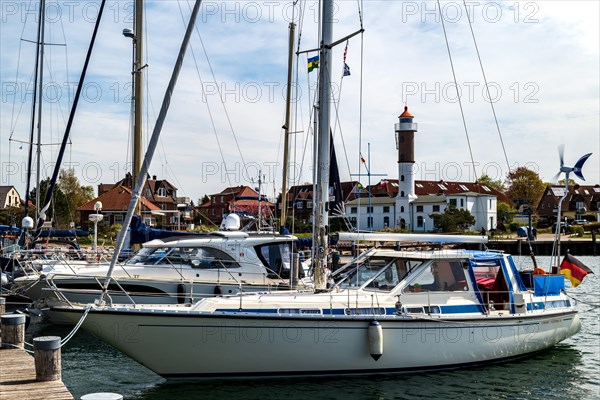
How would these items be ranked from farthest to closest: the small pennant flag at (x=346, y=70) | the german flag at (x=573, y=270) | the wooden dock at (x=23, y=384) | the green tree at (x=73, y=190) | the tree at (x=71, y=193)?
the green tree at (x=73, y=190)
the tree at (x=71, y=193)
the small pennant flag at (x=346, y=70)
the german flag at (x=573, y=270)
the wooden dock at (x=23, y=384)

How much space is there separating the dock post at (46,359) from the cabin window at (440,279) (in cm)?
749

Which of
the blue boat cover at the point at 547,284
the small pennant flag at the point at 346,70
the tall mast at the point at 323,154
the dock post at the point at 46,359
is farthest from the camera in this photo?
the small pennant flag at the point at 346,70

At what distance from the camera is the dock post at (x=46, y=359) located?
862 centimetres

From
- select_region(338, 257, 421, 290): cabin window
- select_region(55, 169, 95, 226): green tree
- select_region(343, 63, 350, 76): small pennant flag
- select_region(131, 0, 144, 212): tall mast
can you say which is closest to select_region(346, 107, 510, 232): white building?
select_region(55, 169, 95, 226): green tree

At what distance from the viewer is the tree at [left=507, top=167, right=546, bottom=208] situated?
107 m

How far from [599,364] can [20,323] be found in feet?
43.1

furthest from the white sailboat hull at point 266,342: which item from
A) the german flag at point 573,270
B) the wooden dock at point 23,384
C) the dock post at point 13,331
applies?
the german flag at point 573,270

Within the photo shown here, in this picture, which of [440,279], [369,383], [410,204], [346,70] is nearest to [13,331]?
[369,383]

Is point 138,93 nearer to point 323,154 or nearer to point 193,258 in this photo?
point 193,258

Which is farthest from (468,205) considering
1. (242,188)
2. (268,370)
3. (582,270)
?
(268,370)

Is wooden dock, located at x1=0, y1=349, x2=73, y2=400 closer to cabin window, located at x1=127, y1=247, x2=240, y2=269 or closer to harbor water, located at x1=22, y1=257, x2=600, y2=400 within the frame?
harbor water, located at x1=22, y1=257, x2=600, y2=400

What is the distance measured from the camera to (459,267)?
14.2 meters

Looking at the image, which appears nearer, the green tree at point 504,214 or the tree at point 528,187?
the green tree at point 504,214

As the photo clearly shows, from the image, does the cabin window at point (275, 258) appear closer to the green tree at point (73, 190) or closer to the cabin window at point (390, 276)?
the cabin window at point (390, 276)
